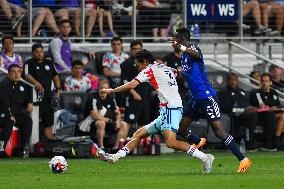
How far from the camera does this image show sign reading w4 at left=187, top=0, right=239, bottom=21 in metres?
28.9

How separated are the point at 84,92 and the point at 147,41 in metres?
4.18

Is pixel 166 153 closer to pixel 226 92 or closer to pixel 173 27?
pixel 226 92

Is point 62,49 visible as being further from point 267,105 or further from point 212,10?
point 267,105

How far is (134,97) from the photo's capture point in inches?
1008

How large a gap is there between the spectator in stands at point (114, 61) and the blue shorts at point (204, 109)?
7.00 meters

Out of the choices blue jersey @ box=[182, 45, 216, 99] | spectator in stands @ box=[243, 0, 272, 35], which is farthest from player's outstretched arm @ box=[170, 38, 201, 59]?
spectator in stands @ box=[243, 0, 272, 35]

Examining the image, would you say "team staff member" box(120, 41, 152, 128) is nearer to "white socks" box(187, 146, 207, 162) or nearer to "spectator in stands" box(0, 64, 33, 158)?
"spectator in stands" box(0, 64, 33, 158)

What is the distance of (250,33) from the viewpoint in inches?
1209

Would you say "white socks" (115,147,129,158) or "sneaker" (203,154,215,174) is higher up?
"white socks" (115,147,129,158)

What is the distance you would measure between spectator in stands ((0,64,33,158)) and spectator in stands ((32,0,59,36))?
315 cm

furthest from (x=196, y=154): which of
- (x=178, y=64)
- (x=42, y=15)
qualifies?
(x=42, y=15)

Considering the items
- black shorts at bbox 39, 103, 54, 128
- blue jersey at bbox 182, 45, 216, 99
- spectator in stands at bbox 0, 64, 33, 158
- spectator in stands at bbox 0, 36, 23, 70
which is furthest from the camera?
spectator in stands at bbox 0, 36, 23, 70

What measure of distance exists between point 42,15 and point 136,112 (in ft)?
13.0

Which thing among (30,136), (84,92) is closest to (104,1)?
(84,92)
